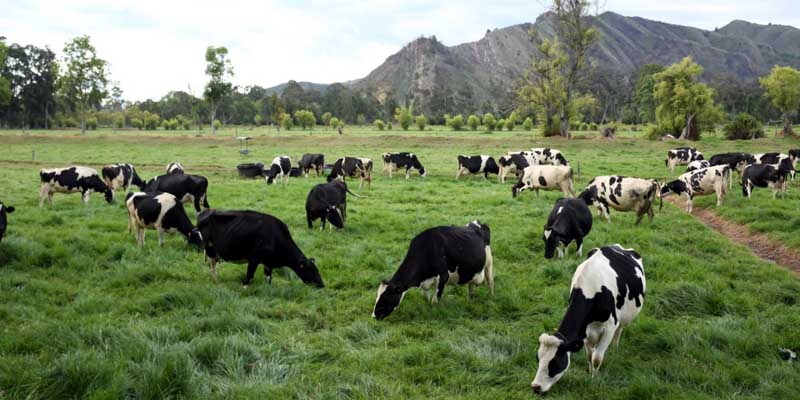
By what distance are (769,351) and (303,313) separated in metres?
6.06

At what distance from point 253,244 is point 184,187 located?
723cm

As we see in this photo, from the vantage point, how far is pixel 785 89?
51.9m

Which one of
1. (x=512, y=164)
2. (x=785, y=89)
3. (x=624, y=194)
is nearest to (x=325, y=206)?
(x=624, y=194)

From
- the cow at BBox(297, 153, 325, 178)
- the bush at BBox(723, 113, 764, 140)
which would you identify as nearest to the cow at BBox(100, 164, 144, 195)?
the cow at BBox(297, 153, 325, 178)

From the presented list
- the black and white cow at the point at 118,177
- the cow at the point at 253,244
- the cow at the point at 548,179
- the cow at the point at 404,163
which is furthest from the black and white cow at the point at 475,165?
the cow at the point at 253,244

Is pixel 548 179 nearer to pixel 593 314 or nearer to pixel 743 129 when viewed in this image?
pixel 593 314

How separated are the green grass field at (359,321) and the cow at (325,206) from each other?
563 mm

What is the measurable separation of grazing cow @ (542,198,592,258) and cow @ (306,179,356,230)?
5325mm

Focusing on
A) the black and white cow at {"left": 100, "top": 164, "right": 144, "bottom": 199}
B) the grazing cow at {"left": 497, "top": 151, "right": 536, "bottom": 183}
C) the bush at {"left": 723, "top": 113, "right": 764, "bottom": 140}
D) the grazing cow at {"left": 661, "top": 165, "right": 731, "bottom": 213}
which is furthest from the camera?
the bush at {"left": 723, "top": 113, "right": 764, "bottom": 140}

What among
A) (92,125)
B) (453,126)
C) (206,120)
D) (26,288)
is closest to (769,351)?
(26,288)

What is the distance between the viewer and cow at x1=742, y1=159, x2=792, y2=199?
18534 millimetres

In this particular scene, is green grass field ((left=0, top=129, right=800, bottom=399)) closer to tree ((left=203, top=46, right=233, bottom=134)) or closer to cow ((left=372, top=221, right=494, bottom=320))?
cow ((left=372, top=221, right=494, bottom=320))

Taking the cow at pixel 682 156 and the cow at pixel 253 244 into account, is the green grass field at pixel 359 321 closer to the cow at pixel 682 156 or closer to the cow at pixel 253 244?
the cow at pixel 253 244

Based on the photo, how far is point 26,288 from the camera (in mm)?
8227
